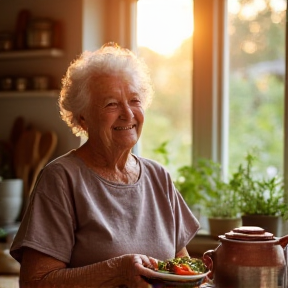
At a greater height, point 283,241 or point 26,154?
point 26,154

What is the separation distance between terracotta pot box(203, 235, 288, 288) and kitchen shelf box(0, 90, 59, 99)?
2.04m

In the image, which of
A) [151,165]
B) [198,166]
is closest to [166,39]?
[198,166]

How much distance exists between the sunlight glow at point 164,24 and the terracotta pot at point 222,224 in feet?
3.25

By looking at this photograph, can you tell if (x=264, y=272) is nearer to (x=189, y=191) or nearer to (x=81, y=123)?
(x=81, y=123)

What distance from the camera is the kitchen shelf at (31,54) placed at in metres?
3.59

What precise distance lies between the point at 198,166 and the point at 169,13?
0.84 m

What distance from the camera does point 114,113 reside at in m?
2.13

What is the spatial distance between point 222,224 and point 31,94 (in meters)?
1.27

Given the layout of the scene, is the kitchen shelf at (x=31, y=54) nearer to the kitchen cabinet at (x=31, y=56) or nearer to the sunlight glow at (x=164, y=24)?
the kitchen cabinet at (x=31, y=56)

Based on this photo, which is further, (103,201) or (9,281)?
(9,281)

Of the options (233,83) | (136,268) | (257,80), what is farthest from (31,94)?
(136,268)

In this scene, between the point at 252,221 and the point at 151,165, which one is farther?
the point at 252,221

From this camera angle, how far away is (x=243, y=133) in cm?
350

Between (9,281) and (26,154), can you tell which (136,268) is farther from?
(26,154)
